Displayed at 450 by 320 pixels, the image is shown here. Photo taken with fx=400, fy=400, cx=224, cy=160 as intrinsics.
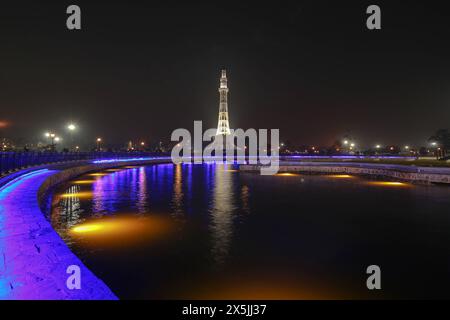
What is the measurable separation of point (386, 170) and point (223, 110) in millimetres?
134433

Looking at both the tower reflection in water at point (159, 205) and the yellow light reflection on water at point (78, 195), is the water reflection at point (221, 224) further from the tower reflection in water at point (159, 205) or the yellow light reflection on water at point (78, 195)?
the yellow light reflection on water at point (78, 195)

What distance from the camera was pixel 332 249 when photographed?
37.0 feet

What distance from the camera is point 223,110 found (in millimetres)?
171125

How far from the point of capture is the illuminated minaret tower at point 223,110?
16575 cm

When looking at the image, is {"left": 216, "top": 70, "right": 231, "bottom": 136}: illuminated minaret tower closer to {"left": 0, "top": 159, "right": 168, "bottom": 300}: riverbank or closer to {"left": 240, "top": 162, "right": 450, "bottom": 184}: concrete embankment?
{"left": 240, "top": 162, "right": 450, "bottom": 184}: concrete embankment

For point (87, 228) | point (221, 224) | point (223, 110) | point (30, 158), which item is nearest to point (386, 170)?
point (221, 224)

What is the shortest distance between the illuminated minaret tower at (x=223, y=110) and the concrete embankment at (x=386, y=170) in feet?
363

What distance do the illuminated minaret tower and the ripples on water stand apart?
144m

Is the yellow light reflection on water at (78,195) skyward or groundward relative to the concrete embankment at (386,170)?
groundward

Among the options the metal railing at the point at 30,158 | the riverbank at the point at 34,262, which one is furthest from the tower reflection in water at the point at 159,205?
the metal railing at the point at 30,158

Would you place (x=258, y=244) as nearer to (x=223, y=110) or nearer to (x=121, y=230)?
(x=121, y=230)
